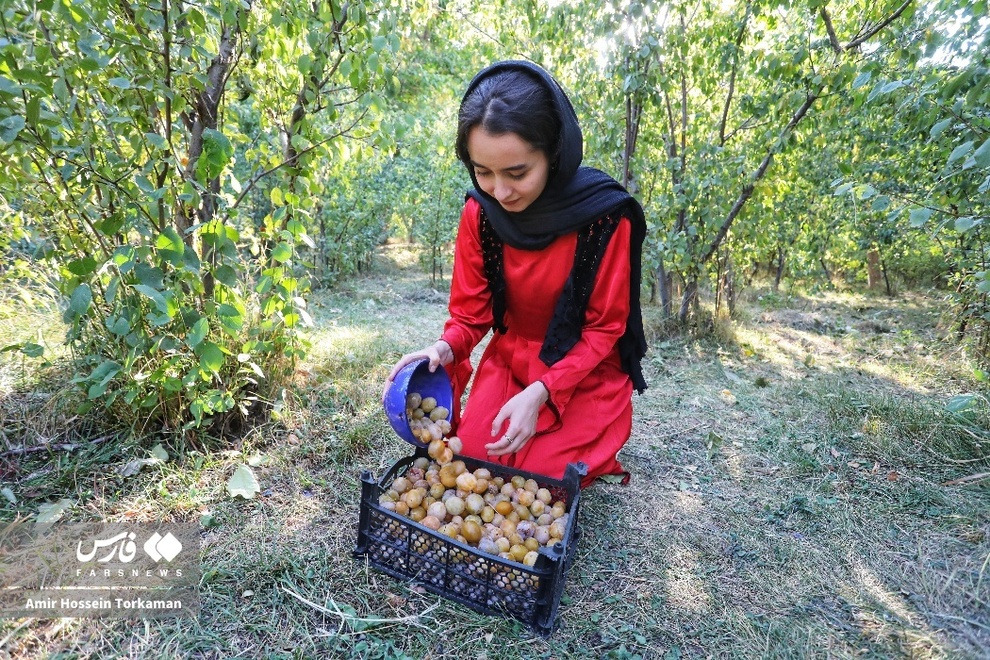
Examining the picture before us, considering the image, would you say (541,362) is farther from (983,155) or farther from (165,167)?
(165,167)

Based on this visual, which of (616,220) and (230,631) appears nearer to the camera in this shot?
(230,631)

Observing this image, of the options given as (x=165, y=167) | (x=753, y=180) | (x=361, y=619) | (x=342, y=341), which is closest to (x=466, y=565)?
(x=361, y=619)

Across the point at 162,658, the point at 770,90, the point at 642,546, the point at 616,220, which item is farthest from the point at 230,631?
the point at 770,90

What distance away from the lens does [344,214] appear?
626cm

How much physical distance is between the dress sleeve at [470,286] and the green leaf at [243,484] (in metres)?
0.91

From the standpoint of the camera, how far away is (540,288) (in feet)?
6.41

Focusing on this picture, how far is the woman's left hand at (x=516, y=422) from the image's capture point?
5.45ft

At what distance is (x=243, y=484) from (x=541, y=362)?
1200 mm

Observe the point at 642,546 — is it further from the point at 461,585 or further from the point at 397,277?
the point at 397,277

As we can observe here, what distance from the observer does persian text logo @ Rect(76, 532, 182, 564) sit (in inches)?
59.6

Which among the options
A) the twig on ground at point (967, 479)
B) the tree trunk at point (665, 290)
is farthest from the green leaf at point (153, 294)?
the tree trunk at point (665, 290)

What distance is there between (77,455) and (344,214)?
15.6 feet

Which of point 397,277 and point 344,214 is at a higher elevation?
point 344,214

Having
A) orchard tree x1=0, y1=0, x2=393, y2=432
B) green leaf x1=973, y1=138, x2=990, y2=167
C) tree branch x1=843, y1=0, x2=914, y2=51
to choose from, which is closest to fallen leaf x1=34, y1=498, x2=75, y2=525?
orchard tree x1=0, y1=0, x2=393, y2=432
